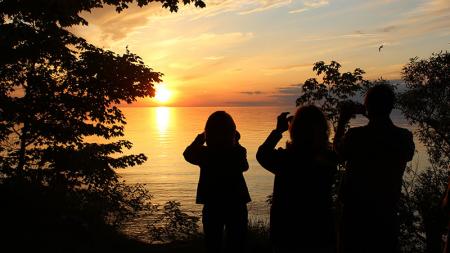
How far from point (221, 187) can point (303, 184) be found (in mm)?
1523

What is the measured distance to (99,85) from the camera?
1474cm

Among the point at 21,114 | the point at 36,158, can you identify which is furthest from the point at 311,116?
the point at 36,158

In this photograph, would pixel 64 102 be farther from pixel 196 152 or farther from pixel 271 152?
pixel 271 152

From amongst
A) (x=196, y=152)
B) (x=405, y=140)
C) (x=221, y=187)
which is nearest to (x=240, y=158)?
(x=221, y=187)

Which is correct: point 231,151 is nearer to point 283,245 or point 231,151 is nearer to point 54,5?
point 283,245

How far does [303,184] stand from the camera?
3.78 m

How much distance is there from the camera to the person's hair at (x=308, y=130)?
3705 millimetres

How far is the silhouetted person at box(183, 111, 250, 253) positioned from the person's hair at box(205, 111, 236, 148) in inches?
0.5

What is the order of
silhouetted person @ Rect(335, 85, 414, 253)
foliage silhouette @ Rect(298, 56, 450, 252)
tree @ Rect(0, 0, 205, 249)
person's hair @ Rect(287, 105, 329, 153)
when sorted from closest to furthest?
1. person's hair @ Rect(287, 105, 329, 153)
2. silhouetted person @ Rect(335, 85, 414, 253)
3. tree @ Rect(0, 0, 205, 249)
4. foliage silhouette @ Rect(298, 56, 450, 252)

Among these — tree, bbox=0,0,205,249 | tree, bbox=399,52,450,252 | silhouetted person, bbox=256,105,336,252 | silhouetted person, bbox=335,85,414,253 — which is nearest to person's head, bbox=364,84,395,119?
silhouetted person, bbox=335,85,414,253

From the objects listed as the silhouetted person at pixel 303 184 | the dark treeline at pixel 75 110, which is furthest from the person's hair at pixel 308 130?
the dark treeline at pixel 75 110

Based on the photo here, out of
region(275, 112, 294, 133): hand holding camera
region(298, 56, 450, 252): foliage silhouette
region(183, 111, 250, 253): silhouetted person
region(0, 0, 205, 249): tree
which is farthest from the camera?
region(298, 56, 450, 252): foliage silhouette

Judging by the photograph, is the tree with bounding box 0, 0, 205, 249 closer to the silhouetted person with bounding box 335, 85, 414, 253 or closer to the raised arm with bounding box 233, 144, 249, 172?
the raised arm with bounding box 233, 144, 249, 172

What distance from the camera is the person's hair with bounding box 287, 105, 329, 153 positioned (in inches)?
146
